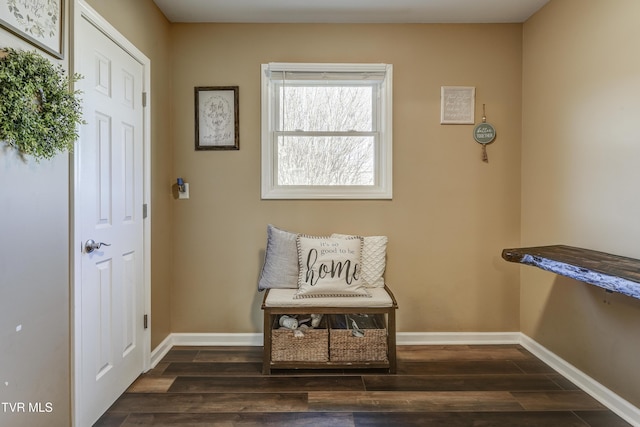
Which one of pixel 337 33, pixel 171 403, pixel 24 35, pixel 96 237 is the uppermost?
pixel 337 33

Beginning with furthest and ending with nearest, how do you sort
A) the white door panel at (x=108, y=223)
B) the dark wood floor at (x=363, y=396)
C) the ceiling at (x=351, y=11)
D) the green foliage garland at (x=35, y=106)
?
the ceiling at (x=351, y=11) < the dark wood floor at (x=363, y=396) < the white door panel at (x=108, y=223) < the green foliage garland at (x=35, y=106)

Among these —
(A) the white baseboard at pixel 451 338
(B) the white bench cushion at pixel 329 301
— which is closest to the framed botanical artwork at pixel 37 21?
(B) the white bench cushion at pixel 329 301

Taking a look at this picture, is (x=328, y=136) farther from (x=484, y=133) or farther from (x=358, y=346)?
(x=358, y=346)

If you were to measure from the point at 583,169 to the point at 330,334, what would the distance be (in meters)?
2.01

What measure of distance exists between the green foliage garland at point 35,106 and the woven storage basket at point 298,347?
1.64 m

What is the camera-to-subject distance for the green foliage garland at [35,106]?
111 cm

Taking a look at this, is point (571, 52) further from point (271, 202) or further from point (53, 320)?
point (53, 320)

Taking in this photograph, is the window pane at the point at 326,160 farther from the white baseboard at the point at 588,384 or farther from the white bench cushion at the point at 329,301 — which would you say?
the white baseboard at the point at 588,384

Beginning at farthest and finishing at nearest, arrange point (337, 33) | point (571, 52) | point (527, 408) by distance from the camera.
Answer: point (337, 33)
point (571, 52)
point (527, 408)

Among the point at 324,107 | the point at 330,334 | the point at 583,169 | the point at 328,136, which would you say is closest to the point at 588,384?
the point at 583,169

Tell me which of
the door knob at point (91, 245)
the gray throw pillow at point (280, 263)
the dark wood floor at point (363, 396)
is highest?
the door knob at point (91, 245)

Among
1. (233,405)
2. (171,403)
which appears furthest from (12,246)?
(233,405)

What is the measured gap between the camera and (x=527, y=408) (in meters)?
1.84

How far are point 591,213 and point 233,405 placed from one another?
2.51 m
